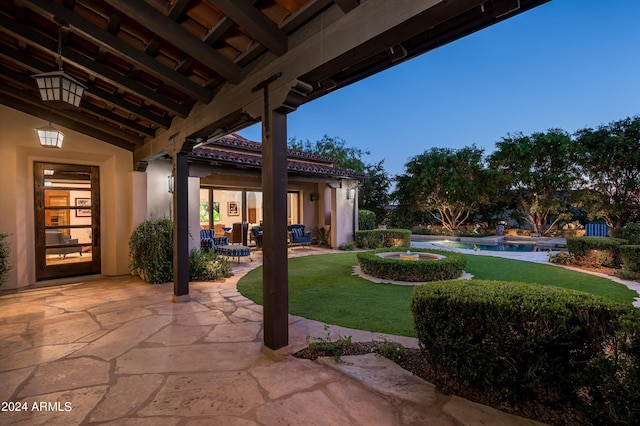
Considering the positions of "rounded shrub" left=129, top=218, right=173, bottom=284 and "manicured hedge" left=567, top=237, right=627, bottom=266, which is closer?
"rounded shrub" left=129, top=218, right=173, bottom=284

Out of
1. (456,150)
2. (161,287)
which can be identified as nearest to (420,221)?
(456,150)

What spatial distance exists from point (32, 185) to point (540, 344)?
30.6ft

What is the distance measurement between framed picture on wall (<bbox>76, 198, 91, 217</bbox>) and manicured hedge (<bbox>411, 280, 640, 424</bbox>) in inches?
327

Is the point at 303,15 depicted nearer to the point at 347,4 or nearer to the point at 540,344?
the point at 347,4

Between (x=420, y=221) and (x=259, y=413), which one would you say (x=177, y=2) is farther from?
(x=420, y=221)

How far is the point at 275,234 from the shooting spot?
328cm

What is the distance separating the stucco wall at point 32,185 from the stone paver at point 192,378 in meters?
2.27

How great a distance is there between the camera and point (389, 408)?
2387 mm

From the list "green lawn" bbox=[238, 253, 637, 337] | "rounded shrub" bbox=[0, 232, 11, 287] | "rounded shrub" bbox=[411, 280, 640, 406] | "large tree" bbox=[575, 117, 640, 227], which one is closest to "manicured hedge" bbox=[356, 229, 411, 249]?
"green lawn" bbox=[238, 253, 637, 337]

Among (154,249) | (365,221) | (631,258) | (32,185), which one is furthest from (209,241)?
(631,258)

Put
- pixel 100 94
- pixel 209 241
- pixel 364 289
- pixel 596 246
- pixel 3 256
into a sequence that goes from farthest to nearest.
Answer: pixel 209 241, pixel 596 246, pixel 364 289, pixel 3 256, pixel 100 94

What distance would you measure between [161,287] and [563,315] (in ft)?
22.8

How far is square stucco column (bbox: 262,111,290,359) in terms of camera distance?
328 cm

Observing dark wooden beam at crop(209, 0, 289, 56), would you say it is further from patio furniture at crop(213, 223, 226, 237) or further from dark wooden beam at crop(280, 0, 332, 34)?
patio furniture at crop(213, 223, 226, 237)
